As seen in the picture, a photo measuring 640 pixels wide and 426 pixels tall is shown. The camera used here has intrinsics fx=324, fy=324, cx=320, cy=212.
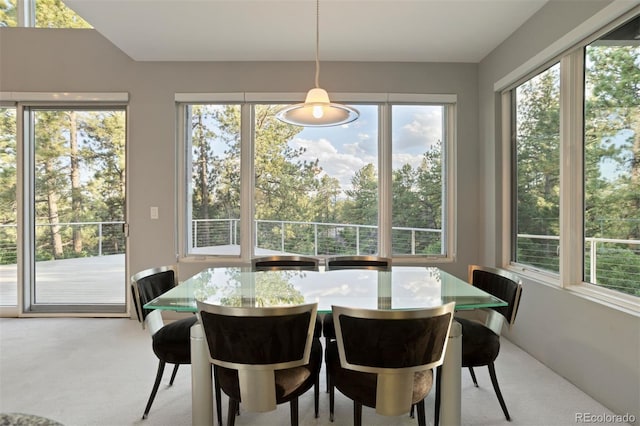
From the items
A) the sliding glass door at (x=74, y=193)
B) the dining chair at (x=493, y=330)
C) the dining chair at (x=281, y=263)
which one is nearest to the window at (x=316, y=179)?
the sliding glass door at (x=74, y=193)

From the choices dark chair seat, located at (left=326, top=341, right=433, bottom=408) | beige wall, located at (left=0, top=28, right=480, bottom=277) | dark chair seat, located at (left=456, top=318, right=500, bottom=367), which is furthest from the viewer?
beige wall, located at (left=0, top=28, right=480, bottom=277)

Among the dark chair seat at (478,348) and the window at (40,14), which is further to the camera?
the window at (40,14)

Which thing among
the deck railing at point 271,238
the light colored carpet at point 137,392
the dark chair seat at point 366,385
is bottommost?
the light colored carpet at point 137,392

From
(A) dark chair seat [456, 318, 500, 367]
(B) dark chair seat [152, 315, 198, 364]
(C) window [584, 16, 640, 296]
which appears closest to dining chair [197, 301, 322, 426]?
(B) dark chair seat [152, 315, 198, 364]

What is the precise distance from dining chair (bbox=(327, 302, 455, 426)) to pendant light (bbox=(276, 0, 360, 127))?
1.20 metres

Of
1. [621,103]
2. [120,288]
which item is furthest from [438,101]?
[120,288]

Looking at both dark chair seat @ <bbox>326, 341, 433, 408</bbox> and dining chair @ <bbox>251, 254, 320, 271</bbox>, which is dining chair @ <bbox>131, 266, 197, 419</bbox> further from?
dark chair seat @ <bbox>326, 341, 433, 408</bbox>

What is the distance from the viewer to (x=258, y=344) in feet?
4.28

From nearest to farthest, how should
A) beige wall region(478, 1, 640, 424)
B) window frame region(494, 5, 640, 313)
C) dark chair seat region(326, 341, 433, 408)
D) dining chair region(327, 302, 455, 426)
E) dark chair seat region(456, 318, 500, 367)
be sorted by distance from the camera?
dining chair region(327, 302, 455, 426) → dark chair seat region(326, 341, 433, 408) → dark chair seat region(456, 318, 500, 367) → beige wall region(478, 1, 640, 424) → window frame region(494, 5, 640, 313)

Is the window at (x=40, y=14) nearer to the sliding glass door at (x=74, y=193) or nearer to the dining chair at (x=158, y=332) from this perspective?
the sliding glass door at (x=74, y=193)

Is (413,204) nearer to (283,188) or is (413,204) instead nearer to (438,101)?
(438,101)

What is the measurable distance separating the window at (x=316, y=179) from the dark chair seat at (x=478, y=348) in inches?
68.0

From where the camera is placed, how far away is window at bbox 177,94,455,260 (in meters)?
3.54

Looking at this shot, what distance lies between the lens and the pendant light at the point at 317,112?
191 centimetres
